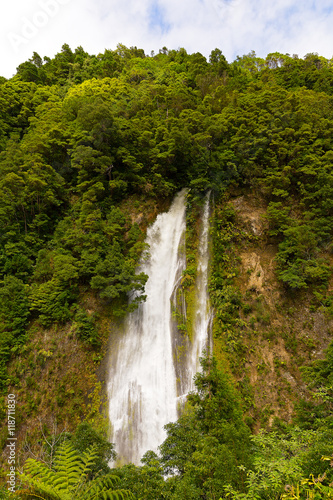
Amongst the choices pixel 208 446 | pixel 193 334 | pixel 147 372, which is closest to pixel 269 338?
pixel 193 334

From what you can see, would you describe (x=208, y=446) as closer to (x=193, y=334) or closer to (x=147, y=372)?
(x=147, y=372)

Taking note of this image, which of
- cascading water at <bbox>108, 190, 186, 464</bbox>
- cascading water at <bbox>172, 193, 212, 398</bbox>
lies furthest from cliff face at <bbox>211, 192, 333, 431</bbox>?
cascading water at <bbox>108, 190, 186, 464</bbox>

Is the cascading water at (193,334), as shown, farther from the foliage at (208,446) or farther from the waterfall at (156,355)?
the foliage at (208,446)

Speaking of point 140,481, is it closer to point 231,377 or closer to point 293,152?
point 231,377

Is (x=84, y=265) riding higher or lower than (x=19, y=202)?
lower

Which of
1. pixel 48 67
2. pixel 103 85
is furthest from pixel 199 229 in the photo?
pixel 48 67
